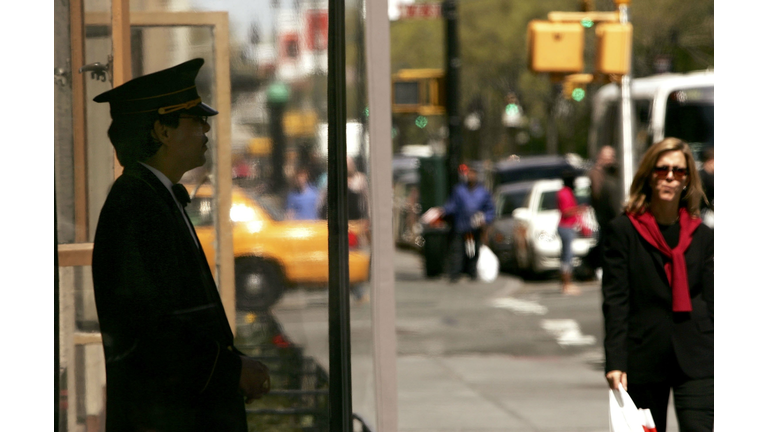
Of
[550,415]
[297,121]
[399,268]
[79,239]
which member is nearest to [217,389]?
[79,239]

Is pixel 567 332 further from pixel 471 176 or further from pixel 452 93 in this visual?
pixel 452 93

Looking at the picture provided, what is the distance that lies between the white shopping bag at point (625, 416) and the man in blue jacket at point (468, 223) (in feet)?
43.0

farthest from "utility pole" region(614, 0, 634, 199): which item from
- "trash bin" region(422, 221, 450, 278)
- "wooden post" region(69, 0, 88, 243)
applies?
"wooden post" region(69, 0, 88, 243)

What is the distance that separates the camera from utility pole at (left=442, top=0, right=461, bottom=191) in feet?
61.5

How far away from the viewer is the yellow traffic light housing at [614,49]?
35.6 feet

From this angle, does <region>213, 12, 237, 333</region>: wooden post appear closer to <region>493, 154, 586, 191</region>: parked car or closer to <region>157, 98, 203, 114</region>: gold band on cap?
<region>157, 98, 203, 114</region>: gold band on cap

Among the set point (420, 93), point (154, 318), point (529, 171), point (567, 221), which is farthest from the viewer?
point (529, 171)

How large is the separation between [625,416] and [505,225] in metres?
14.9

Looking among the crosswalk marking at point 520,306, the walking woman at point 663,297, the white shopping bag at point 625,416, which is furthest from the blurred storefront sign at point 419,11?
the white shopping bag at point 625,416

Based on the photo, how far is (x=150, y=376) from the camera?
10.3 feet

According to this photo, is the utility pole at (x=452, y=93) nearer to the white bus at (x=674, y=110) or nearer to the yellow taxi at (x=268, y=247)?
the white bus at (x=674, y=110)

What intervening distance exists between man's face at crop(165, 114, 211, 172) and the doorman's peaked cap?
0.04 meters

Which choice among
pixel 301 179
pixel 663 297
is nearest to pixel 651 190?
pixel 663 297

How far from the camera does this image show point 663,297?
432 cm
